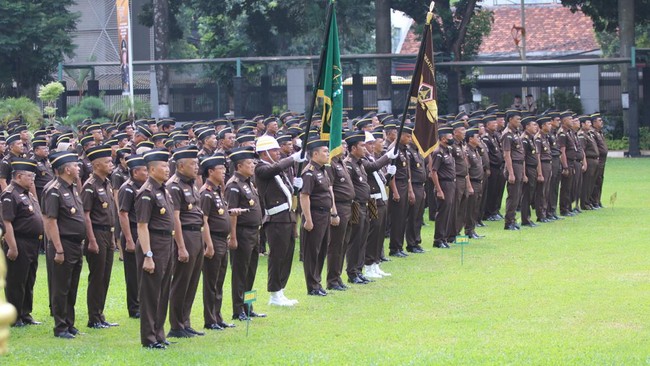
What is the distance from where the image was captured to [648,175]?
32844 millimetres

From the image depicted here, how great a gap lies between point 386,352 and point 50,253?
3680 millimetres

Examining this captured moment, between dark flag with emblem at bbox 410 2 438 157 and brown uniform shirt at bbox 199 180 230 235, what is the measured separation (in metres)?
5.20

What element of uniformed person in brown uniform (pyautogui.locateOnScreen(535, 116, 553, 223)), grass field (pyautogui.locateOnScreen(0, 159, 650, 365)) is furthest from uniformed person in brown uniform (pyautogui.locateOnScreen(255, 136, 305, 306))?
uniformed person in brown uniform (pyautogui.locateOnScreen(535, 116, 553, 223))

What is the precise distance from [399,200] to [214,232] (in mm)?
6669

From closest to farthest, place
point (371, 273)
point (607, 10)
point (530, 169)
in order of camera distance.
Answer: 1. point (371, 273)
2. point (530, 169)
3. point (607, 10)

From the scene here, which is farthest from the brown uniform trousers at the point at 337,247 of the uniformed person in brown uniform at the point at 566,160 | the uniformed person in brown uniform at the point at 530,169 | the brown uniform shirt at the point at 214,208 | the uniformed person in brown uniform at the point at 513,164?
the uniformed person in brown uniform at the point at 566,160

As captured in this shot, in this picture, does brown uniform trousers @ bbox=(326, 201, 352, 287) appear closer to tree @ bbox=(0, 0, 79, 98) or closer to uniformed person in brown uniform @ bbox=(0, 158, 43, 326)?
uniformed person in brown uniform @ bbox=(0, 158, 43, 326)

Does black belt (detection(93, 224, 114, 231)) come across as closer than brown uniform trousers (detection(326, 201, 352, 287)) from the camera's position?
Yes

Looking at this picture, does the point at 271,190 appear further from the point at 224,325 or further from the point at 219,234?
the point at 224,325

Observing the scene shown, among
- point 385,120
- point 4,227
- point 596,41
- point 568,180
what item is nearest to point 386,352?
point 4,227

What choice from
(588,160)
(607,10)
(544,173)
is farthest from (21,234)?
(607,10)

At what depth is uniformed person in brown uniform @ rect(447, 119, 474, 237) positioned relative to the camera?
19734mm

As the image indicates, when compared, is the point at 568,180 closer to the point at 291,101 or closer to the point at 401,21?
the point at 291,101

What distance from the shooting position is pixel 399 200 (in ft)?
58.7
